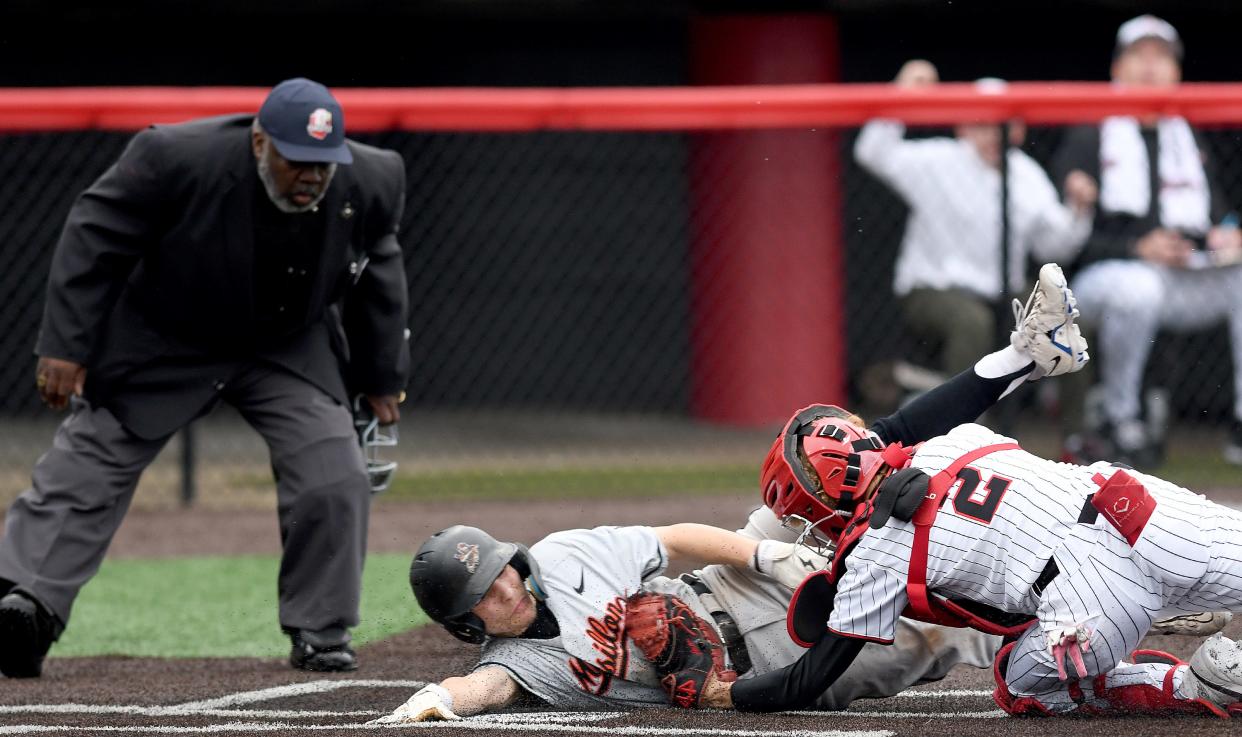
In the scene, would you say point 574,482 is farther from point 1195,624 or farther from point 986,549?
point 986,549

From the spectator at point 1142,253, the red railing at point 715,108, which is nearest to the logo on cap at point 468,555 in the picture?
the red railing at point 715,108

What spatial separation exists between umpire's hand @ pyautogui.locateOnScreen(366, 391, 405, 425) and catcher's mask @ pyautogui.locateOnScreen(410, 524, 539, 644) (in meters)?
1.47

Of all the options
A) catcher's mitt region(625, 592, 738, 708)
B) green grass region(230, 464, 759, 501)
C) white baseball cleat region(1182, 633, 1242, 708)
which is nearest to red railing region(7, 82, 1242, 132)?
green grass region(230, 464, 759, 501)

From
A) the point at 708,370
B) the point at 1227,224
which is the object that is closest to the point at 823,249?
the point at 708,370

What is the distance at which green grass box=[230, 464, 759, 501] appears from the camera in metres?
8.99

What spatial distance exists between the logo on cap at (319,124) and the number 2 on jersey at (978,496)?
7.14 feet

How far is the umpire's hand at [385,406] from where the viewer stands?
19.4 ft

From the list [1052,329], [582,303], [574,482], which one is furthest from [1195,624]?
[582,303]

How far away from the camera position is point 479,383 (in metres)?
11.9

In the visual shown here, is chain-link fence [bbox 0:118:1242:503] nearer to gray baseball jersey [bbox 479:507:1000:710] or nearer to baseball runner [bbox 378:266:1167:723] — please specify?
baseball runner [bbox 378:266:1167:723]

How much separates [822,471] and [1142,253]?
4.68 metres

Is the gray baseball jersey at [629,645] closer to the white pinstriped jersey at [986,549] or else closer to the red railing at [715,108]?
the white pinstriped jersey at [986,549]

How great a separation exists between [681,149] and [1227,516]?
27.1 ft

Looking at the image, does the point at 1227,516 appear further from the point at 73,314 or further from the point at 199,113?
the point at 199,113
